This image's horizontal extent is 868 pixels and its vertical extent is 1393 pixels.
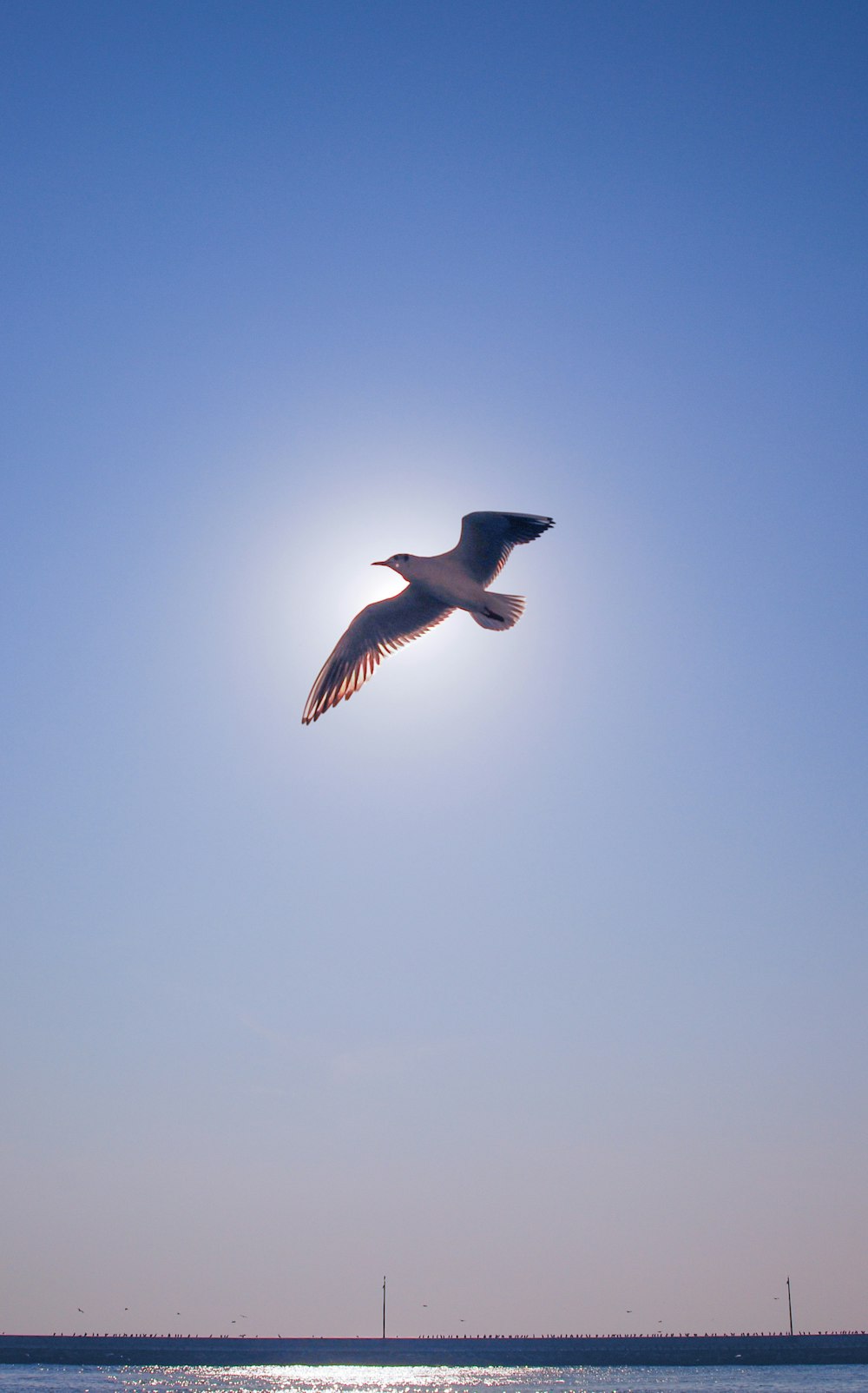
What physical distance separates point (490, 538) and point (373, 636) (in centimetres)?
189

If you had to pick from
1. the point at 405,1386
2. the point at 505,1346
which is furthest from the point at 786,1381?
the point at 505,1346

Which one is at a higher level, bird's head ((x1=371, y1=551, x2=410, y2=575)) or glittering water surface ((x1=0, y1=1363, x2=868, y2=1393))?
bird's head ((x1=371, y1=551, x2=410, y2=575))

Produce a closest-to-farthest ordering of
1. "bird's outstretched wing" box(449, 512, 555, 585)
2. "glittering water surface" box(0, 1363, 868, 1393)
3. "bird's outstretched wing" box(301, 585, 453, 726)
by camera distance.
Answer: "bird's outstretched wing" box(449, 512, 555, 585)
"bird's outstretched wing" box(301, 585, 453, 726)
"glittering water surface" box(0, 1363, 868, 1393)

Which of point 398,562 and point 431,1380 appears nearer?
point 398,562

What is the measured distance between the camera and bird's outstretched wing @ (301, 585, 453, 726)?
594 inches

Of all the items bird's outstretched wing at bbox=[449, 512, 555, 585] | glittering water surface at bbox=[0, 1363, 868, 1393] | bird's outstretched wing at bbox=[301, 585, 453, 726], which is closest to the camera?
bird's outstretched wing at bbox=[449, 512, 555, 585]

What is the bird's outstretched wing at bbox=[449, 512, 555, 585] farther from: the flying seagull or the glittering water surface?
the glittering water surface

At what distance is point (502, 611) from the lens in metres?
14.8

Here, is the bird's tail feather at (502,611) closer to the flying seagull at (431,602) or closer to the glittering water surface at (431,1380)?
the flying seagull at (431,602)

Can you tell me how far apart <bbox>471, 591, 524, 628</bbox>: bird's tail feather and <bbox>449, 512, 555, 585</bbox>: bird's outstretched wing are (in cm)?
36

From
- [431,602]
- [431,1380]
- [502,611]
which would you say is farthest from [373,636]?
[431,1380]

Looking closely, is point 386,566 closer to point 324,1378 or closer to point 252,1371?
point 324,1378

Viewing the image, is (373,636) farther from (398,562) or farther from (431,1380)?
(431,1380)

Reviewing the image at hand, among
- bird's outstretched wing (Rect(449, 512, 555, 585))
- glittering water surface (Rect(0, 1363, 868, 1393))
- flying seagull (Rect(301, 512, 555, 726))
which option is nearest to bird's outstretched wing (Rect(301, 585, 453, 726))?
flying seagull (Rect(301, 512, 555, 726))
